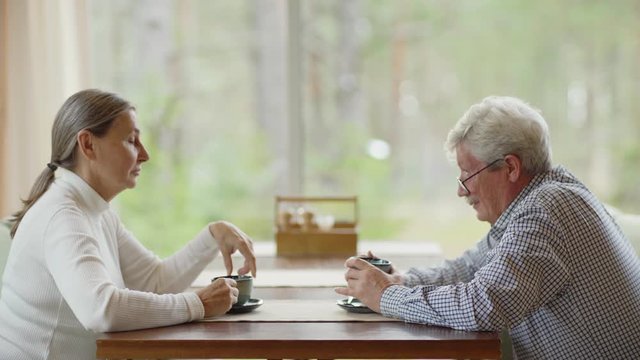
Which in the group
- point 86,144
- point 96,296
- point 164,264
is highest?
point 86,144

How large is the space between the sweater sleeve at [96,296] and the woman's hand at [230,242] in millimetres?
424

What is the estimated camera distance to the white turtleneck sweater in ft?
6.23

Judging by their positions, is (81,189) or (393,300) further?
(81,189)

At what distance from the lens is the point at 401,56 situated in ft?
15.8

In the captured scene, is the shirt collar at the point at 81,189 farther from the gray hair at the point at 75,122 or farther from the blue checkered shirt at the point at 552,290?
the blue checkered shirt at the point at 552,290

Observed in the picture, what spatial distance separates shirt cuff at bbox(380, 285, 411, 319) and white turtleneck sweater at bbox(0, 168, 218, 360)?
1.32 feet

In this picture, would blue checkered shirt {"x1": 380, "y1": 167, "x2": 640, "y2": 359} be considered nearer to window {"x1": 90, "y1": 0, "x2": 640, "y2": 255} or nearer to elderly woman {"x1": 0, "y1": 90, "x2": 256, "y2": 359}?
elderly woman {"x1": 0, "y1": 90, "x2": 256, "y2": 359}

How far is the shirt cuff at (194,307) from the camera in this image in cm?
197

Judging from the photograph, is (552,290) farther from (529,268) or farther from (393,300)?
(393,300)

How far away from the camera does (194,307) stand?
198 centimetres

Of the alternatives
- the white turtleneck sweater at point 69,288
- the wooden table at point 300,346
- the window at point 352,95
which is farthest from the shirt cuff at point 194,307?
the window at point 352,95

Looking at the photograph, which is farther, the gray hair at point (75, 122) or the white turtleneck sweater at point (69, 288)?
the gray hair at point (75, 122)

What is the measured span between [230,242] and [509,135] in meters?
0.79

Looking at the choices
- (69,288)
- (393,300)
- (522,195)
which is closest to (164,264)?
(69,288)
